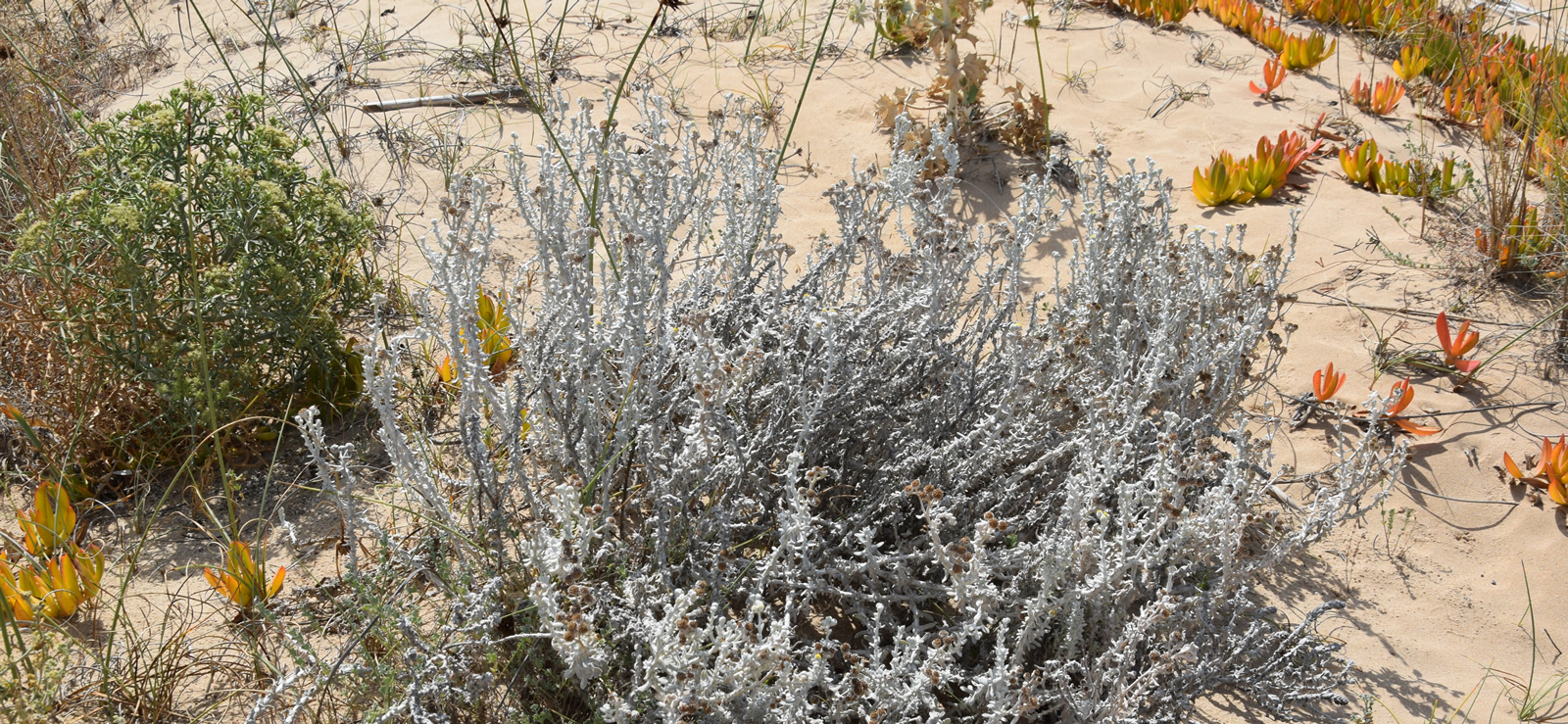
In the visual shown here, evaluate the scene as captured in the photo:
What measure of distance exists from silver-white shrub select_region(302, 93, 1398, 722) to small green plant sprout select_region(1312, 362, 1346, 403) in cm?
41

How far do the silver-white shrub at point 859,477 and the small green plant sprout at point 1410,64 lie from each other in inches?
130

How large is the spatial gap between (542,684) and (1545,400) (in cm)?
356

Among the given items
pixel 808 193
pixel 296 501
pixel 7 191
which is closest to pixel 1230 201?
pixel 808 193

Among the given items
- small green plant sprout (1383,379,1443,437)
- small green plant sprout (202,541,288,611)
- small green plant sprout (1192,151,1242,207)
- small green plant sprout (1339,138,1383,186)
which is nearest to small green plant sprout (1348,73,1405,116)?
small green plant sprout (1339,138,1383,186)

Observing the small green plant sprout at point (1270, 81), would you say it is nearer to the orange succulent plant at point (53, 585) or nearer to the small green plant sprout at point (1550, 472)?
the small green plant sprout at point (1550, 472)

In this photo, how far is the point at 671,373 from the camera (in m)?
2.86

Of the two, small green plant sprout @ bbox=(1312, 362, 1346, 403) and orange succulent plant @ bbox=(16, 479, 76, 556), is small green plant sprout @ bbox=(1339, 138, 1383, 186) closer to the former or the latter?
small green plant sprout @ bbox=(1312, 362, 1346, 403)

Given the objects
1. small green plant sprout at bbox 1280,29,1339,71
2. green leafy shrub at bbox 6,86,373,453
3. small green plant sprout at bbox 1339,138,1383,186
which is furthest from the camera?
small green plant sprout at bbox 1280,29,1339,71

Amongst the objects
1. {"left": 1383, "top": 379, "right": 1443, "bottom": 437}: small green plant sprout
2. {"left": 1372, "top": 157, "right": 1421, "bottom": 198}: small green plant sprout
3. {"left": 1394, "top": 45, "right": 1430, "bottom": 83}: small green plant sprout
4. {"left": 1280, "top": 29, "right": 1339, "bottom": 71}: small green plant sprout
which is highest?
{"left": 1280, "top": 29, "right": 1339, "bottom": 71}: small green plant sprout

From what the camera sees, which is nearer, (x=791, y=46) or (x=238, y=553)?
(x=238, y=553)

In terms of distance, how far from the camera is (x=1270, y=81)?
5332 millimetres

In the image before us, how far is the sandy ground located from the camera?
2.85 meters

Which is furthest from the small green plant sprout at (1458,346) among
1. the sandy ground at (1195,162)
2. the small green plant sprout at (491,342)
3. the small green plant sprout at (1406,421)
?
the small green plant sprout at (491,342)

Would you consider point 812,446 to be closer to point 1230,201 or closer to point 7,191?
point 1230,201
